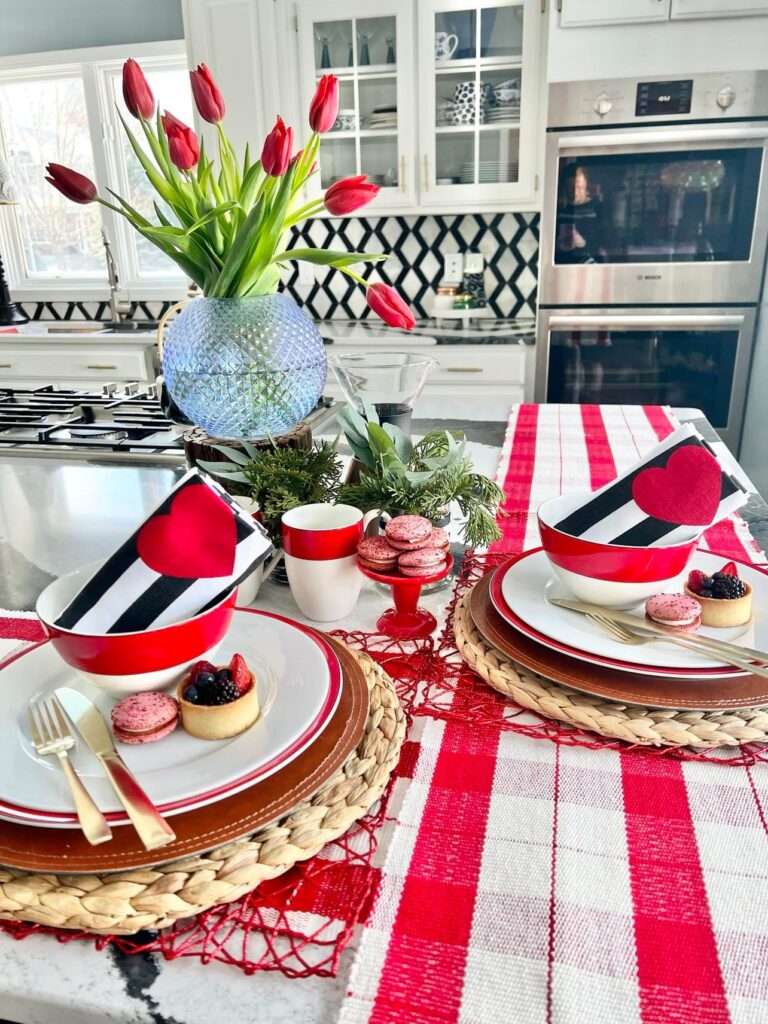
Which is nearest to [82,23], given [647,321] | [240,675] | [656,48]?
[656,48]

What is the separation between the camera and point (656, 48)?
2.37 meters

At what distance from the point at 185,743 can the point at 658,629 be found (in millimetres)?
370

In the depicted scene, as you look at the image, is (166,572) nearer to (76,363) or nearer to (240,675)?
(240,675)

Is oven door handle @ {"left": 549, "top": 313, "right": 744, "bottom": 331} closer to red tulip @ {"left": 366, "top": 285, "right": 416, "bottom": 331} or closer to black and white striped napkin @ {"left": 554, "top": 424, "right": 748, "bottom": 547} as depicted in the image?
red tulip @ {"left": 366, "top": 285, "right": 416, "bottom": 331}

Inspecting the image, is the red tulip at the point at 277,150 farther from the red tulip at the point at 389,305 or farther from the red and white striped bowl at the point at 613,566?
the red and white striped bowl at the point at 613,566

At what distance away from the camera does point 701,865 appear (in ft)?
1.43

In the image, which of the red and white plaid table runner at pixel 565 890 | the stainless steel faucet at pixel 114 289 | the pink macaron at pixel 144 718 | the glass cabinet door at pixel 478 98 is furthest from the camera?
the stainless steel faucet at pixel 114 289

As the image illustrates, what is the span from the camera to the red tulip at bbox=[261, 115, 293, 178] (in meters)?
0.70

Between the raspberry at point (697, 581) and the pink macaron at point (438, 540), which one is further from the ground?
the pink macaron at point (438, 540)

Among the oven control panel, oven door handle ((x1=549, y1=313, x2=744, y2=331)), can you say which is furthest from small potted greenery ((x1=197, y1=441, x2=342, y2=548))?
the oven control panel

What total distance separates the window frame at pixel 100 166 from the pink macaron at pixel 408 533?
3.46m

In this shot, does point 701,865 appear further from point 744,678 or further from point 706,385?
point 706,385

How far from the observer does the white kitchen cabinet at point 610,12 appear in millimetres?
2326

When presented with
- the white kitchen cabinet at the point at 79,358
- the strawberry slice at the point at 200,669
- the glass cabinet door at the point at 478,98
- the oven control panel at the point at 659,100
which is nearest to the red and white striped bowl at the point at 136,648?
the strawberry slice at the point at 200,669
